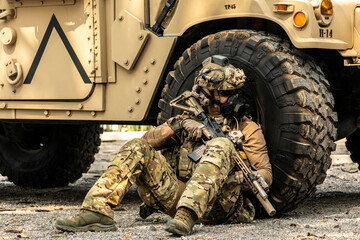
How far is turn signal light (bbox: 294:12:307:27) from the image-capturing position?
5.66 m

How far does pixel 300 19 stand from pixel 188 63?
0.89 m

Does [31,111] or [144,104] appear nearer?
[144,104]

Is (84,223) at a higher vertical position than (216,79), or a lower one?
lower

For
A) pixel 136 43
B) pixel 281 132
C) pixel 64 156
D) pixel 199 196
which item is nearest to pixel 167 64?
pixel 136 43

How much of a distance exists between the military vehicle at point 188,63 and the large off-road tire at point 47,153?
4.17 feet

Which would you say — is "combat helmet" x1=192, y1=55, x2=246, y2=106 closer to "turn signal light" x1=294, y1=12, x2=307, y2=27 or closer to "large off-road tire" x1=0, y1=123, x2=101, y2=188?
"turn signal light" x1=294, y1=12, x2=307, y2=27

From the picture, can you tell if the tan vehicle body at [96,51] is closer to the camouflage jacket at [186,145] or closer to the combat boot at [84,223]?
the camouflage jacket at [186,145]

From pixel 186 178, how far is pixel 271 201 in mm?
599

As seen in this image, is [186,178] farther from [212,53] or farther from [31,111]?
[31,111]

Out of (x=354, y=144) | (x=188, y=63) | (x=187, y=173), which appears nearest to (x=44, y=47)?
(x=188, y=63)

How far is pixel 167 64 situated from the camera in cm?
642

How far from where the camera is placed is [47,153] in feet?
29.0

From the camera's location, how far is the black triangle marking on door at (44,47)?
6.87 m

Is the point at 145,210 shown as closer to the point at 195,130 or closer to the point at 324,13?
the point at 195,130
